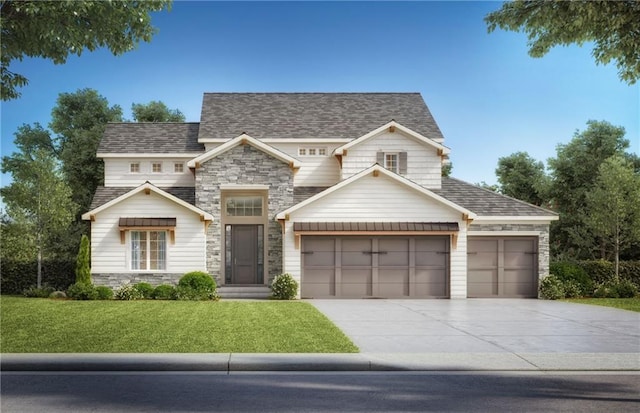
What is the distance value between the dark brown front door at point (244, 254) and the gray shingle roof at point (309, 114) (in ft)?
14.9

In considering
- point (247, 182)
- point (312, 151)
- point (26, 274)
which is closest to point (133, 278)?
point (247, 182)

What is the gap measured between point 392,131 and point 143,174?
38.2ft

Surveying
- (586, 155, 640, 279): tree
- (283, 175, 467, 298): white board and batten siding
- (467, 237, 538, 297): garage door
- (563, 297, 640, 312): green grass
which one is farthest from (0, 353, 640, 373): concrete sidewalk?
(586, 155, 640, 279): tree

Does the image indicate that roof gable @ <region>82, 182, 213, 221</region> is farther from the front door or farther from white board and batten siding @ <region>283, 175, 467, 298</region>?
white board and batten siding @ <region>283, 175, 467, 298</region>

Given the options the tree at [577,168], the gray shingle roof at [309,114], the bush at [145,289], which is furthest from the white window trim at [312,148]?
the tree at [577,168]

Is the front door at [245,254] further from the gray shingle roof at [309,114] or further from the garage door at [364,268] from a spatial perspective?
the gray shingle roof at [309,114]

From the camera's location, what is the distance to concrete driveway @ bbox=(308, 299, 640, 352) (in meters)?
12.2

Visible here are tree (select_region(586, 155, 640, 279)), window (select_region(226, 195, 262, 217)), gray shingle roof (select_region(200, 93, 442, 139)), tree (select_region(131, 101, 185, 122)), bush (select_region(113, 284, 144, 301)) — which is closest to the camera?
bush (select_region(113, 284, 144, 301))

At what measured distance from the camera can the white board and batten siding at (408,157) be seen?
27.6 meters

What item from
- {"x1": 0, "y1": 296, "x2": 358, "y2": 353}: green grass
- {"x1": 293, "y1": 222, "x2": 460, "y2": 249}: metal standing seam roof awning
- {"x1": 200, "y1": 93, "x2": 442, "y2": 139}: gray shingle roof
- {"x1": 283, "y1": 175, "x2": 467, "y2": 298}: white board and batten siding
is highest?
{"x1": 200, "y1": 93, "x2": 442, "y2": 139}: gray shingle roof

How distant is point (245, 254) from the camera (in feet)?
89.4

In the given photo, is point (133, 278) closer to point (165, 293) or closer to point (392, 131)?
point (165, 293)

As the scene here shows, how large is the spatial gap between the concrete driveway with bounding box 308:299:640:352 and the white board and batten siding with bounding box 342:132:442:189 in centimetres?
686

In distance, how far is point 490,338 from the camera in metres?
13.4
